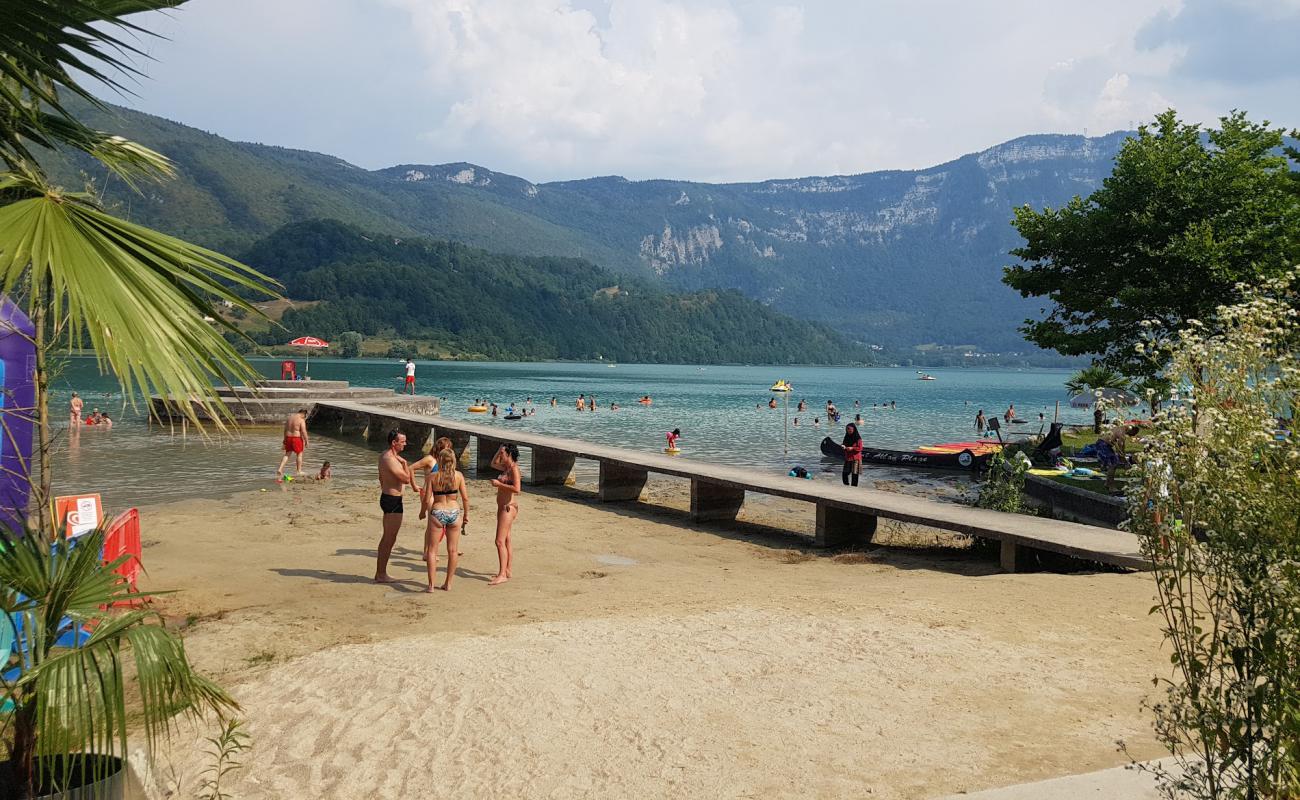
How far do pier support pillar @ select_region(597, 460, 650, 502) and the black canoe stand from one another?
1235 centimetres

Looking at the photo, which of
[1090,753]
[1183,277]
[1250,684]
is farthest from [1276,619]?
[1183,277]

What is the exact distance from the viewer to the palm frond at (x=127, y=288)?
1.70 metres

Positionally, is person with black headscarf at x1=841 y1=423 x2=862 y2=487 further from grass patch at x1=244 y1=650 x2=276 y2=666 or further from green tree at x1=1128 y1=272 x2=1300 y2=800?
green tree at x1=1128 y1=272 x2=1300 y2=800

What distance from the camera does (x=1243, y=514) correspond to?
2738 mm

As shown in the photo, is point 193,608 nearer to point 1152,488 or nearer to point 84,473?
point 1152,488

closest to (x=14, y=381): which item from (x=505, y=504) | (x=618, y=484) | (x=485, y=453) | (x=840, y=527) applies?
(x=505, y=504)

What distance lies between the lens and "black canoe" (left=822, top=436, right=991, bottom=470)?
26.1m

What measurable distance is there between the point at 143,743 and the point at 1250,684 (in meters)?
5.42

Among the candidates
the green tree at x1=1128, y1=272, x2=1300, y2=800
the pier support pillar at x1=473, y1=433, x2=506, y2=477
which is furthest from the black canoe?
the green tree at x1=1128, y1=272, x2=1300, y2=800

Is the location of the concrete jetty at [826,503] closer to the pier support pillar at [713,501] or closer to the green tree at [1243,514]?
the pier support pillar at [713,501]

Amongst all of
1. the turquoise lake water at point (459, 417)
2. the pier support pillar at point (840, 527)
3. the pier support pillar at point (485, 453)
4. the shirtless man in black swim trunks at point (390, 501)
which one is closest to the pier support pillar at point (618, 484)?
the turquoise lake water at point (459, 417)

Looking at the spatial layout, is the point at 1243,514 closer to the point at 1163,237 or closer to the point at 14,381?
the point at 14,381

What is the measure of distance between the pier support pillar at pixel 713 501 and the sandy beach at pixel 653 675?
4.10 meters

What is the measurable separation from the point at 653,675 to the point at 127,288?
4.84m
